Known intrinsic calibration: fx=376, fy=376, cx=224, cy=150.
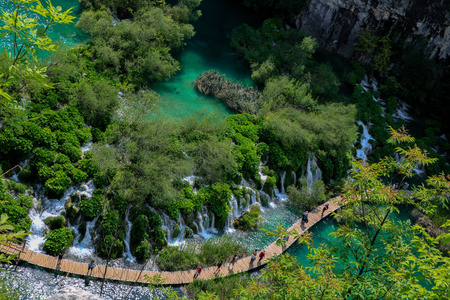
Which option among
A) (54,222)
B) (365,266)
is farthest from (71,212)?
(365,266)

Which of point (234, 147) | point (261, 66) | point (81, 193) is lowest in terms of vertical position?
point (81, 193)

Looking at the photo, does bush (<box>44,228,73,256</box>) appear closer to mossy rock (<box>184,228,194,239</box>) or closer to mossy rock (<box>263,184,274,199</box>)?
mossy rock (<box>184,228,194,239</box>)

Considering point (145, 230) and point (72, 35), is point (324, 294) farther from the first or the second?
point (72, 35)

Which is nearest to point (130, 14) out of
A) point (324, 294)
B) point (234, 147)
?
point (234, 147)

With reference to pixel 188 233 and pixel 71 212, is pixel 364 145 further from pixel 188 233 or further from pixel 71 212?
pixel 71 212

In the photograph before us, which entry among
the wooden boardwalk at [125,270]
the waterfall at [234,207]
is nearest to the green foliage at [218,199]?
the waterfall at [234,207]

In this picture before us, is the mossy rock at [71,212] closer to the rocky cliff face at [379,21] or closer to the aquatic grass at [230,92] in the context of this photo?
the aquatic grass at [230,92]
